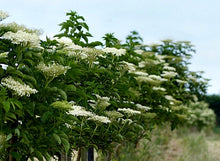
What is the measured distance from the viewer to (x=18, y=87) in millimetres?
2689

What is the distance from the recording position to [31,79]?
2.85 m

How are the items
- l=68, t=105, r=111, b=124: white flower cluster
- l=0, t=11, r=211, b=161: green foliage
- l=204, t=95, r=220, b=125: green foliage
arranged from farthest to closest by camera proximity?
1. l=204, t=95, r=220, b=125: green foliage
2. l=68, t=105, r=111, b=124: white flower cluster
3. l=0, t=11, r=211, b=161: green foliage

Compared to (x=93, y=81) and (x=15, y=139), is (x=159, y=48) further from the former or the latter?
(x=15, y=139)

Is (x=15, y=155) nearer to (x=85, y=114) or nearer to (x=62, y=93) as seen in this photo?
(x=62, y=93)

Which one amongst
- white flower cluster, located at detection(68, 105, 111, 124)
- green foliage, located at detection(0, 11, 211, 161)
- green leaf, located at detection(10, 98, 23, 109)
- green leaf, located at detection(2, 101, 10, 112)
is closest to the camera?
green leaf, located at detection(2, 101, 10, 112)

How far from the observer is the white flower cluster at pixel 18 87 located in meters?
2.67

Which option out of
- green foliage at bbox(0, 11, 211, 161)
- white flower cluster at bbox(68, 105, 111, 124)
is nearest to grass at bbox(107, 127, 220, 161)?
green foliage at bbox(0, 11, 211, 161)

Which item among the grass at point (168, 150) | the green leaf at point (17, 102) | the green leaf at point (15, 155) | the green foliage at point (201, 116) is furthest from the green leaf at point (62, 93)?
the green foliage at point (201, 116)

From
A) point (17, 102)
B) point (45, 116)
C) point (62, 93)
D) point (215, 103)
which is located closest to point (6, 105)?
point (17, 102)

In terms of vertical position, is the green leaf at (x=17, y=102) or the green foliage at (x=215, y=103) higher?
the green leaf at (x=17, y=102)

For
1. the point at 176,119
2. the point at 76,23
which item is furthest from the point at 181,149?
the point at 76,23

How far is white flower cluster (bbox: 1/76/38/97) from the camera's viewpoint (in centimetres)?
267

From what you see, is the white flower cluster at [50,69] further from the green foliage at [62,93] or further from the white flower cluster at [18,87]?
the white flower cluster at [18,87]

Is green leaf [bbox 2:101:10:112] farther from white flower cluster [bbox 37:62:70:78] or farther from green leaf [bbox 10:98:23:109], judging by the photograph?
white flower cluster [bbox 37:62:70:78]
